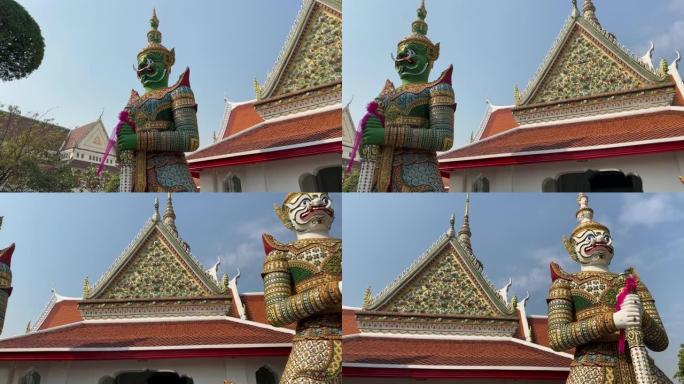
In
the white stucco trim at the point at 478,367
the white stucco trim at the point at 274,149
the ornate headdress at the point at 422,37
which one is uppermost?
the ornate headdress at the point at 422,37

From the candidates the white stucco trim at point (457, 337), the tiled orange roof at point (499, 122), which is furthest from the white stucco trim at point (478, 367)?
the tiled orange roof at point (499, 122)

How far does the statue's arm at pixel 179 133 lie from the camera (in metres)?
3.90

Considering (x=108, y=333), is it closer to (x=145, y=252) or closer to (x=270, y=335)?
(x=145, y=252)

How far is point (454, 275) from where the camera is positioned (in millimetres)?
4676

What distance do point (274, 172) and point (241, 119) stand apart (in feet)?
1.73

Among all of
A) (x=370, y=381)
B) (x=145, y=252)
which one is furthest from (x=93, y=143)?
(x=370, y=381)

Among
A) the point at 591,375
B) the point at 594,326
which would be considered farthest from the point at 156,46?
the point at 591,375

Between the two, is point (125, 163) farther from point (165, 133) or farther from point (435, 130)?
point (435, 130)

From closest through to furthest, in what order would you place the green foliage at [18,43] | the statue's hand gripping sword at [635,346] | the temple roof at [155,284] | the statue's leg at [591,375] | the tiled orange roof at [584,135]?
1. the statue's hand gripping sword at [635,346]
2. the statue's leg at [591,375]
3. the tiled orange roof at [584,135]
4. the green foliage at [18,43]
5. the temple roof at [155,284]

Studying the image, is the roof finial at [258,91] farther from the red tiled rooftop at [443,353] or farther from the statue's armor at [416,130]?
the red tiled rooftop at [443,353]

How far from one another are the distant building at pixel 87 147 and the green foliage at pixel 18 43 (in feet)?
1.66

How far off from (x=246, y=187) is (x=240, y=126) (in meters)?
0.44

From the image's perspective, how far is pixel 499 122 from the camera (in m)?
4.74

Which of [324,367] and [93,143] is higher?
[93,143]
